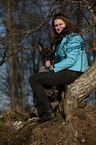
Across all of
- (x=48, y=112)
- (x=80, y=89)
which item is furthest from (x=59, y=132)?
(x=80, y=89)

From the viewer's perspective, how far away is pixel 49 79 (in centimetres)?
324

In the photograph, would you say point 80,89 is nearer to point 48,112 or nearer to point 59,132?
point 48,112

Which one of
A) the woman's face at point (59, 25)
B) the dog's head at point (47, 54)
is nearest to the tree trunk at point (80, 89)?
the dog's head at point (47, 54)

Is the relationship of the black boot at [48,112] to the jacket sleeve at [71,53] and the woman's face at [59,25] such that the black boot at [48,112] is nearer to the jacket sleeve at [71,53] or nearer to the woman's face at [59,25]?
the jacket sleeve at [71,53]

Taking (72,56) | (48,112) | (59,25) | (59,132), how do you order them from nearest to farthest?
(59,132), (72,56), (48,112), (59,25)

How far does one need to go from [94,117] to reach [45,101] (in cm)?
108

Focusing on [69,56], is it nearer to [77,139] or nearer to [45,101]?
[45,101]

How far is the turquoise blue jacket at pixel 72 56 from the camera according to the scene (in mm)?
3195

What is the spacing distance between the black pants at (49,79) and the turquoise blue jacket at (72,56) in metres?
0.11

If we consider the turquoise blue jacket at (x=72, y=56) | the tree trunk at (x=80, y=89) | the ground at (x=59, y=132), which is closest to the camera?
the ground at (x=59, y=132)

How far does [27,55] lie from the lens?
11.2 metres

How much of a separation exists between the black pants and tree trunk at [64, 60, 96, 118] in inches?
6.9

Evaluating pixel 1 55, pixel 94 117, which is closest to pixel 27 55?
pixel 1 55

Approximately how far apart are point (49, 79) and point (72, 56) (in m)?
0.71
